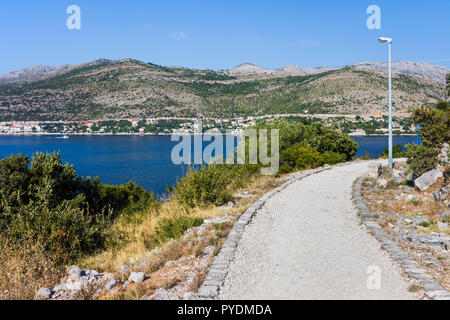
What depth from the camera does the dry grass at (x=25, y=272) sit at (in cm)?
437

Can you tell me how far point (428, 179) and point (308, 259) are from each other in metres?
7.45

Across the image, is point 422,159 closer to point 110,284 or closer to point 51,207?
point 110,284

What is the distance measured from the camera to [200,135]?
7350 cm

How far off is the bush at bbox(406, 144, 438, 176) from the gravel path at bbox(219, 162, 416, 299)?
14.9 ft

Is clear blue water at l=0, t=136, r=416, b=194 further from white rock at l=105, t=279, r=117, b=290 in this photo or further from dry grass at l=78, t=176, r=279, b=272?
white rock at l=105, t=279, r=117, b=290

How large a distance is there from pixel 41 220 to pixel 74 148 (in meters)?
68.8

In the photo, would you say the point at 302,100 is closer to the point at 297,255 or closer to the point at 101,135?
the point at 101,135

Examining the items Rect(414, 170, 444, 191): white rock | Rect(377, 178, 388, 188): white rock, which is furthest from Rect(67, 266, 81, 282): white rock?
Rect(377, 178, 388, 188): white rock

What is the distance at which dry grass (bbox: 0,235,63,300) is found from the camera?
14.3 ft

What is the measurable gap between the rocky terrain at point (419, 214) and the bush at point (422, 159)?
639 millimetres

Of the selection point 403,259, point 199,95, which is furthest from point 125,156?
point 403,259

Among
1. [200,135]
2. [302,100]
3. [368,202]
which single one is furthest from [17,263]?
[302,100]

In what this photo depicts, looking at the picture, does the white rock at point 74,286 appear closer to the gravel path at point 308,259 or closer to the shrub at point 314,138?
the gravel path at point 308,259

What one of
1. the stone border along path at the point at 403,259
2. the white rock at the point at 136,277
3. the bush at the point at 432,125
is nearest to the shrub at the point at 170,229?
the white rock at the point at 136,277
